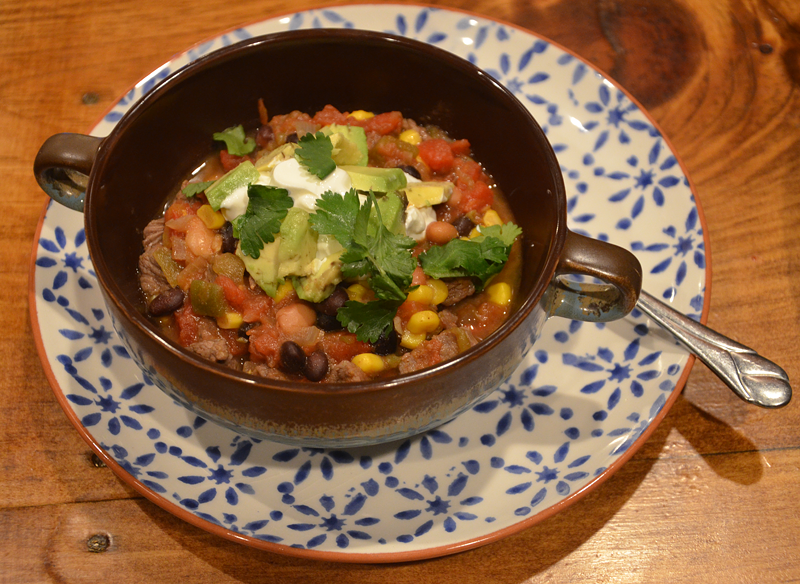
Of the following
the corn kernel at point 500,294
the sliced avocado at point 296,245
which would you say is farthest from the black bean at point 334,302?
the corn kernel at point 500,294

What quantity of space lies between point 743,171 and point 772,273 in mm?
636

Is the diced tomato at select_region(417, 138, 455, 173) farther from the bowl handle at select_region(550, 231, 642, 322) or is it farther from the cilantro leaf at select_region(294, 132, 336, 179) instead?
the bowl handle at select_region(550, 231, 642, 322)

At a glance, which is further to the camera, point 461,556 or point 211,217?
point 211,217

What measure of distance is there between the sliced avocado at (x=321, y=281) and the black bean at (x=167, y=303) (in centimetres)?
48

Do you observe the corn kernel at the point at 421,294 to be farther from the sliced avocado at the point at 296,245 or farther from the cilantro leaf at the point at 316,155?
the cilantro leaf at the point at 316,155

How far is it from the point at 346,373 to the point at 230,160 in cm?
131

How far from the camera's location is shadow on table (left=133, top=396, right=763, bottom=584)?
8.61 ft

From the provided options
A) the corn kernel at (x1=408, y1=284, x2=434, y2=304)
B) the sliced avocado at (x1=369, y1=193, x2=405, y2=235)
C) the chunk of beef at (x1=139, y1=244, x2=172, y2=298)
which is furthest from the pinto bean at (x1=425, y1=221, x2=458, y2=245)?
the chunk of beef at (x1=139, y1=244, x2=172, y2=298)

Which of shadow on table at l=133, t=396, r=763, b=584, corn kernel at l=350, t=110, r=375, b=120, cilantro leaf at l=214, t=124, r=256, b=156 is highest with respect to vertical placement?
corn kernel at l=350, t=110, r=375, b=120

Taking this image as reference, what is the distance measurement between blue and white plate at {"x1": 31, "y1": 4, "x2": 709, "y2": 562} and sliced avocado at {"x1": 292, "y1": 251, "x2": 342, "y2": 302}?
0.63 meters

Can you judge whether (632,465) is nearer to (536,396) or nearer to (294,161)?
(536,396)

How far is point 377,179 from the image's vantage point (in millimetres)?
2754

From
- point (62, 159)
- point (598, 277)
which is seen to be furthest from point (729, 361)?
point (62, 159)

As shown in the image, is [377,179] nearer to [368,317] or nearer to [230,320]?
[368,317]
